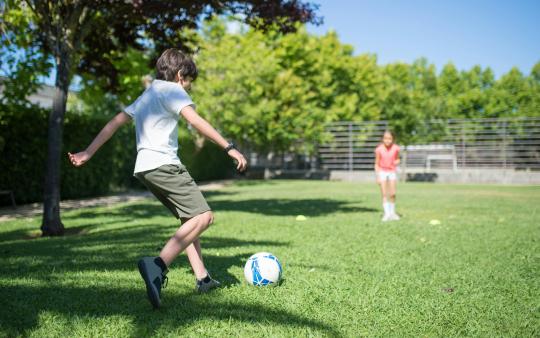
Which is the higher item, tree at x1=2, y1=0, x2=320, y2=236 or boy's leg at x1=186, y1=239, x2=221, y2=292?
tree at x1=2, y1=0, x2=320, y2=236

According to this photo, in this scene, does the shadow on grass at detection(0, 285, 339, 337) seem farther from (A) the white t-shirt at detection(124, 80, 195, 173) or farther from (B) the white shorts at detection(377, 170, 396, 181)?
(B) the white shorts at detection(377, 170, 396, 181)

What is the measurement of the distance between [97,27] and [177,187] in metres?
6.95

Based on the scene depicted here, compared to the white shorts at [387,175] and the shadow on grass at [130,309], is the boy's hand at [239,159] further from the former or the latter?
the white shorts at [387,175]

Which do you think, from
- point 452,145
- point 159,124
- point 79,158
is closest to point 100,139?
point 79,158

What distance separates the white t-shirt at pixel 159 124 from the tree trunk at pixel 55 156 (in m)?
5.15

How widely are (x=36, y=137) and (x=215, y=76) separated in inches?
529

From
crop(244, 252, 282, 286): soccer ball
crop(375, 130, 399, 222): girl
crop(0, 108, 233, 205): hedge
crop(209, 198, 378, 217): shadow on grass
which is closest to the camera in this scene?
crop(244, 252, 282, 286): soccer ball

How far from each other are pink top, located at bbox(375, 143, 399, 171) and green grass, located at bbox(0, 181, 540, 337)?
1.98 m

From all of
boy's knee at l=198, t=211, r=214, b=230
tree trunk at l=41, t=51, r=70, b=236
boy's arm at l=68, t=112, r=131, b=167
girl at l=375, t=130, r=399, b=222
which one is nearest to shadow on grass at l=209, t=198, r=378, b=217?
girl at l=375, t=130, r=399, b=222

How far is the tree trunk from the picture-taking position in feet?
27.1

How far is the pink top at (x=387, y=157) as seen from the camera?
10.6 meters

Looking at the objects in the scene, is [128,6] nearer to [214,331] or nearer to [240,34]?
[214,331]

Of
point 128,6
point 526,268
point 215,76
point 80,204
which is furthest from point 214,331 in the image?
point 215,76

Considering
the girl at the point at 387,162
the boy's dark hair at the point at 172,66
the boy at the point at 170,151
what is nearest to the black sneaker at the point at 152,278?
the boy at the point at 170,151
